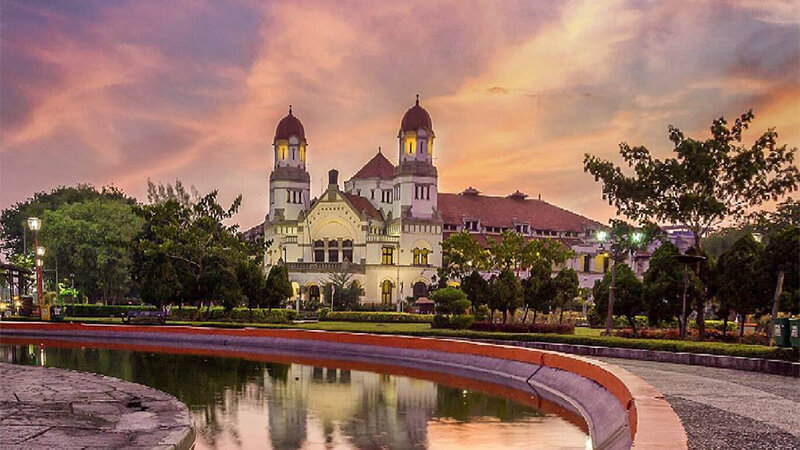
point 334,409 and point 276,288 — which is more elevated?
point 276,288

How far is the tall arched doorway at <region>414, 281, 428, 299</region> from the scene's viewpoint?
94.1 metres

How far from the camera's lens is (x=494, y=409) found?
70.9 ft

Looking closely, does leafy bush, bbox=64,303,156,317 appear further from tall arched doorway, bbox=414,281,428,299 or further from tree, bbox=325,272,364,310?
tall arched doorway, bbox=414,281,428,299

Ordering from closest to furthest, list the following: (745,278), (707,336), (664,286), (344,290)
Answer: (745,278), (664,286), (707,336), (344,290)

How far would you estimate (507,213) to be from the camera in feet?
352

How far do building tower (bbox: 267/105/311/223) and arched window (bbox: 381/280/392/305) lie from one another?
50.4 ft

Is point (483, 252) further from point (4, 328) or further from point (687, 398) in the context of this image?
point (687, 398)

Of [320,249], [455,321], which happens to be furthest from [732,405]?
[320,249]

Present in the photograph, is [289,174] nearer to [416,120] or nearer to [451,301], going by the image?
[416,120]

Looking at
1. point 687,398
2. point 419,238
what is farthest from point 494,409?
point 419,238

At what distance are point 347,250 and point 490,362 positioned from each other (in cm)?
6870

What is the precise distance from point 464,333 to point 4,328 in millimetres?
23794

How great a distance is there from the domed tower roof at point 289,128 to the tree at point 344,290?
20015 millimetres

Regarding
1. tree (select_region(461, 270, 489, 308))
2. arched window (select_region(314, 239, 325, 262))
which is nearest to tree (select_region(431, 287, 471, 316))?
tree (select_region(461, 270, 489, 308))
